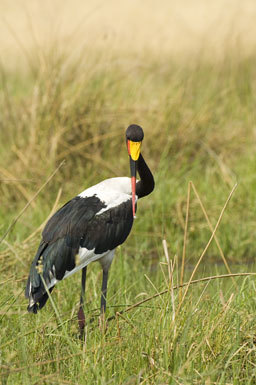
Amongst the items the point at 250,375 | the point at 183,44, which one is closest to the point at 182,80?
the point at 183,44

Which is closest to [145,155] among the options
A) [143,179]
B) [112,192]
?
[143,179]

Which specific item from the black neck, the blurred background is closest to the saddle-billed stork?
the black neck

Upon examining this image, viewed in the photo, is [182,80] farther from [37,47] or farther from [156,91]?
[37,47]

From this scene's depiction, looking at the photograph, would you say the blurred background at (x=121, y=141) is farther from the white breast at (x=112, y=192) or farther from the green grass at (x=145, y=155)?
the white breast at (x=112, y=192)

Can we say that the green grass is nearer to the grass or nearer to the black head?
the grass

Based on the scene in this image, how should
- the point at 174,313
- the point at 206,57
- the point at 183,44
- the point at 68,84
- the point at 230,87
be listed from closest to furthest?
the point at 174,313, the point at 68,84, the point at 230,87, the point at 206,57, the point at 183,44

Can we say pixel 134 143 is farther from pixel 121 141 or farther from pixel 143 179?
pixel 121 141

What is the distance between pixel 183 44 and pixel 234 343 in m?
7.99

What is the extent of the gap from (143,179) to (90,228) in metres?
0.43

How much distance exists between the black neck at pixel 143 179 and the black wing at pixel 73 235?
0.12 metres

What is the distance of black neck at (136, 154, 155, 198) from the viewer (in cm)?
403

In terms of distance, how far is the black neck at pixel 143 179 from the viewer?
4.03 meters

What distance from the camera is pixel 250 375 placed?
306 cm

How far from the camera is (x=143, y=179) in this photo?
4.09 meters
